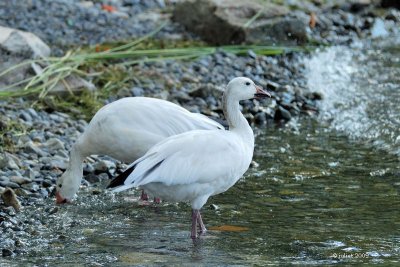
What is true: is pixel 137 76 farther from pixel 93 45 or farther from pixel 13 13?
pixel 13 13

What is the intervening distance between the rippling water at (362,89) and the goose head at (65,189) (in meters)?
3.33

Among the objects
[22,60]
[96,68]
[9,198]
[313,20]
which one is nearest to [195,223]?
[9,198]

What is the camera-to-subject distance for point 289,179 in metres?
8.38

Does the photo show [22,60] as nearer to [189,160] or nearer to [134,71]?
[134,71]

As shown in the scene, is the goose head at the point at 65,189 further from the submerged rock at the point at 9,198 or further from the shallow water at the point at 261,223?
the submerged rock at the point at 9,198

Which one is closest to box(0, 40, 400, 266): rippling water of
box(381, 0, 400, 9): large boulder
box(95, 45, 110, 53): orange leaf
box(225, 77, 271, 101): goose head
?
box(225, 77, 271, 101): goose head

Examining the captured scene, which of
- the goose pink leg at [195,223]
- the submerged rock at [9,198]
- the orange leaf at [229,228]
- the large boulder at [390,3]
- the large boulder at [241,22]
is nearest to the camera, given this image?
the goose pink leg at [195,223]

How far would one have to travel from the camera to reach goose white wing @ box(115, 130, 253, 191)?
6.43 meters

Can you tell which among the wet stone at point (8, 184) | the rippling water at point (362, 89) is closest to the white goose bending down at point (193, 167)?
the wet stone at point (8, 184)

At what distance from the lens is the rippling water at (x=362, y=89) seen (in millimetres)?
10484

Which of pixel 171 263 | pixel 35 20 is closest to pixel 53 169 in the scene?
pixel 171 263

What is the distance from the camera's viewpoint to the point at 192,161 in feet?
21.5

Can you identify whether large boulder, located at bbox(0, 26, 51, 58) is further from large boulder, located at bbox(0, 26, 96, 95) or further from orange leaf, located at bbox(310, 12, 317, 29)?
orange leaf, located at bbox(310, 12, 317, 29)

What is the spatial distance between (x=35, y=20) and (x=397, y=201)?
7971mm
